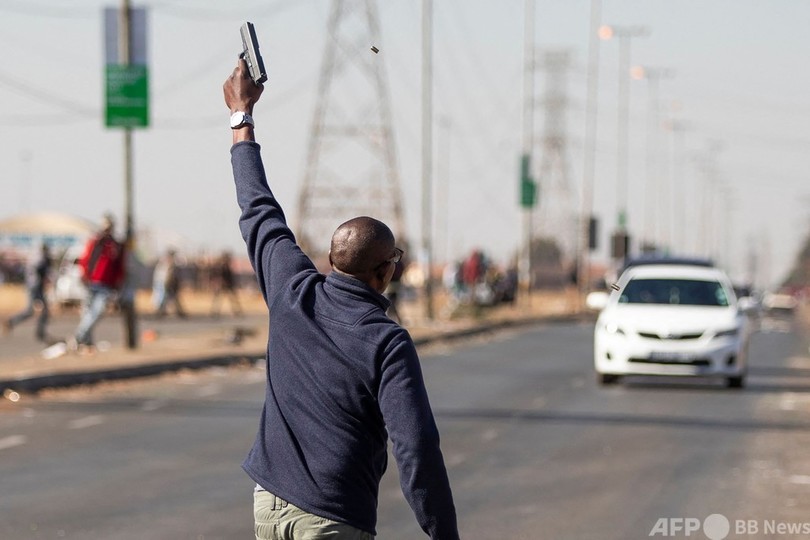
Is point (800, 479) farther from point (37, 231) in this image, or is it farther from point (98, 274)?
point (37, 231)

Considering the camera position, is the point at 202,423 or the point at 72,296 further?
the point at 72,296

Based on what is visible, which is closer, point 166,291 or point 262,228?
point 262,228

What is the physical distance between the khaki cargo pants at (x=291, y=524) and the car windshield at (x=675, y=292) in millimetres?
17441

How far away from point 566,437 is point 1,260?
61766 millimetres

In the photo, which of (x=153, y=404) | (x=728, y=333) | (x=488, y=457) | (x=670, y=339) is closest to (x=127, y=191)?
(x=153, y=404)

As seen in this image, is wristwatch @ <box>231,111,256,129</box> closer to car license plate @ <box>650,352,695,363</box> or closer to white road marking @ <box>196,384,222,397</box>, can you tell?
white road marking @ <box>196,384,222,397</box>

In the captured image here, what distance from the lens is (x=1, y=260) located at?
74125 mm

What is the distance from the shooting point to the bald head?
4781mm

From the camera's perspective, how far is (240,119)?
17.1 ft

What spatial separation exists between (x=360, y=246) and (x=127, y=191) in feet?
68.6

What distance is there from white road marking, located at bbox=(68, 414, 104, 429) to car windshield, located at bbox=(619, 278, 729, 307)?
8096 millimetres

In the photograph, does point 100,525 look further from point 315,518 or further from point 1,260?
point 1,260

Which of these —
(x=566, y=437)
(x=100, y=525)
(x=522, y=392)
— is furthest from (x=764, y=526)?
(x=522, y=392)

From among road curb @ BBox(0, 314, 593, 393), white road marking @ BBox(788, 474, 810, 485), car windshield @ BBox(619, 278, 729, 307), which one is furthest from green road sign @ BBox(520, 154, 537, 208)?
white road marking @ BBox(788, 474, 810, 485)
